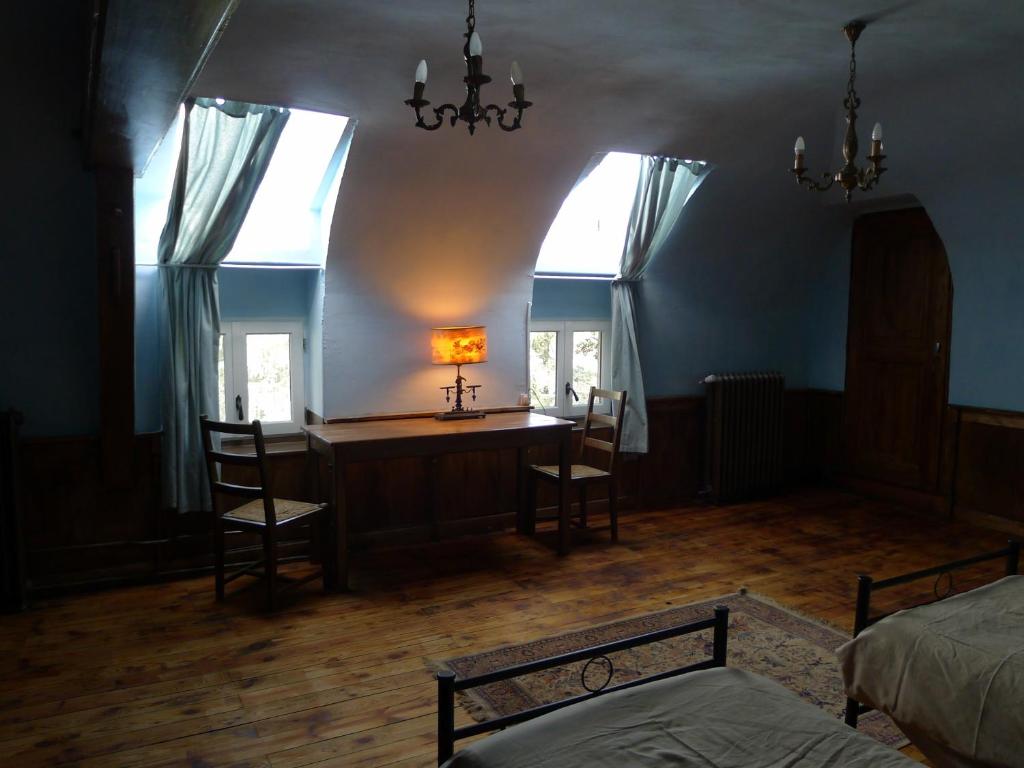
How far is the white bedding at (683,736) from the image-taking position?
159cm

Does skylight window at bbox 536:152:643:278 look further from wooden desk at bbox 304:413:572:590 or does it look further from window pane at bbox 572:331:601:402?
wooden desk at bbox 304:413:572:590

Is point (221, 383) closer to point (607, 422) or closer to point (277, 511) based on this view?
point (277, 511)

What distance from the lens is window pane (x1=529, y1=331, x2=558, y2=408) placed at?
5348mm

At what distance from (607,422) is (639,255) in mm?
1145

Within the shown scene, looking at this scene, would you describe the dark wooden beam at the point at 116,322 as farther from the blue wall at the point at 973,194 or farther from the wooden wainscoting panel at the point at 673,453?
the blue wall at the point at 973,194

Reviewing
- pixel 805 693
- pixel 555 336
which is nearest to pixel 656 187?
pixel 555 336

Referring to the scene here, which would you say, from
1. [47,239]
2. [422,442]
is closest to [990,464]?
[422,442]

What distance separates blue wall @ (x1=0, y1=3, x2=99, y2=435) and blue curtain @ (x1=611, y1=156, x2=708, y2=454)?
3.13 meters

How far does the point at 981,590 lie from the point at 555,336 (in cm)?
328

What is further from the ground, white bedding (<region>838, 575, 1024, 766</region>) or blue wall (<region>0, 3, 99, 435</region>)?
blue wall (<region>0, 3, 99, 435</region>)

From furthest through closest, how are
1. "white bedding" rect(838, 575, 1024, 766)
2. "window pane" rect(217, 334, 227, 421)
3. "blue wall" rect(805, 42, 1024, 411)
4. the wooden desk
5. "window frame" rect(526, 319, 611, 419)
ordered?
"window frame" rect(526, 319, 611, 419)
"window pane" rect(217, 334, 227, 421)
"blue wall" rect(805, 42, 1024, 411)
the wooden desk
"white bedding" rect(838, 575, 1024, 766)

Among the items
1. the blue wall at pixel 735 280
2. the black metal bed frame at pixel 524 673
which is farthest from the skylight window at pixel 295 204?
the black metal bed frame at pixel 524 673

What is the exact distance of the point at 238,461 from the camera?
3717 millimetres

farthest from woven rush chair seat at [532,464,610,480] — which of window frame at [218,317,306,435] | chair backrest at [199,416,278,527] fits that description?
chair backrest at [199,416,278,527]
